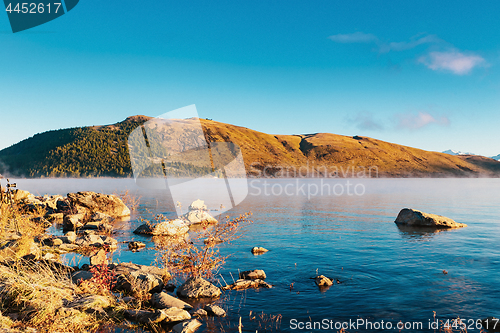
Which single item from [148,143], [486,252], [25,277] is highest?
[148,143]

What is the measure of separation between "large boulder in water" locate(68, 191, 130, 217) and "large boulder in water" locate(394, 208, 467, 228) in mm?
28742

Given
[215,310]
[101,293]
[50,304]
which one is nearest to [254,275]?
[215,310]

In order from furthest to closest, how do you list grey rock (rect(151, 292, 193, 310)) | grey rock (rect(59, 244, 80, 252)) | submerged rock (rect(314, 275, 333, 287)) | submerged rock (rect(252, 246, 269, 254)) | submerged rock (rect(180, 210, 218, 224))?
submerged rock (rect(180, 210, 218, 224))
submerged rock (rect(252, 246, 269, 254))
grey rock (rect(59, 244, 80, 252))
submerged rock (rect(314, 275, 333, 287))
grey rock (rect(151, 292, 193, 310))

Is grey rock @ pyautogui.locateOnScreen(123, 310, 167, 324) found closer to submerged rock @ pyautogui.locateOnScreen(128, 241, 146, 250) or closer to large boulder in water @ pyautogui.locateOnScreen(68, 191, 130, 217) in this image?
submerged rock @ pyautogui.locateOnScreen(128, 241, 146, 250)

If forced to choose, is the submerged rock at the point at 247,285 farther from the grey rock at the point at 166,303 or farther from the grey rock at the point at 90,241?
the grey rock at the point at 90,241

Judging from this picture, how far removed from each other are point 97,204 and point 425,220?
32.5 metres

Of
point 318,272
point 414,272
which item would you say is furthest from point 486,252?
point 318,272

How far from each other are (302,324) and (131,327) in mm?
5238

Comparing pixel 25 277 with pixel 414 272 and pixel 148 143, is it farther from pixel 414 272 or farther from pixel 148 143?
pixel 414 272

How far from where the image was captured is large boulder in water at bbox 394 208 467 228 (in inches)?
1099

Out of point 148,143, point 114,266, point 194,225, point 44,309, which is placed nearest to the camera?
point 44,309

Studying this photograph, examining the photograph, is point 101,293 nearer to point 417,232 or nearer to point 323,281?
point 323,281

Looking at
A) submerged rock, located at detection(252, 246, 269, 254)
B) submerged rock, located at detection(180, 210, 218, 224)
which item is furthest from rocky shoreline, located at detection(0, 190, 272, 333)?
submerged rock, located at detection(180, 210, 218, 224)

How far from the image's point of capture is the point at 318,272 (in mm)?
15141
